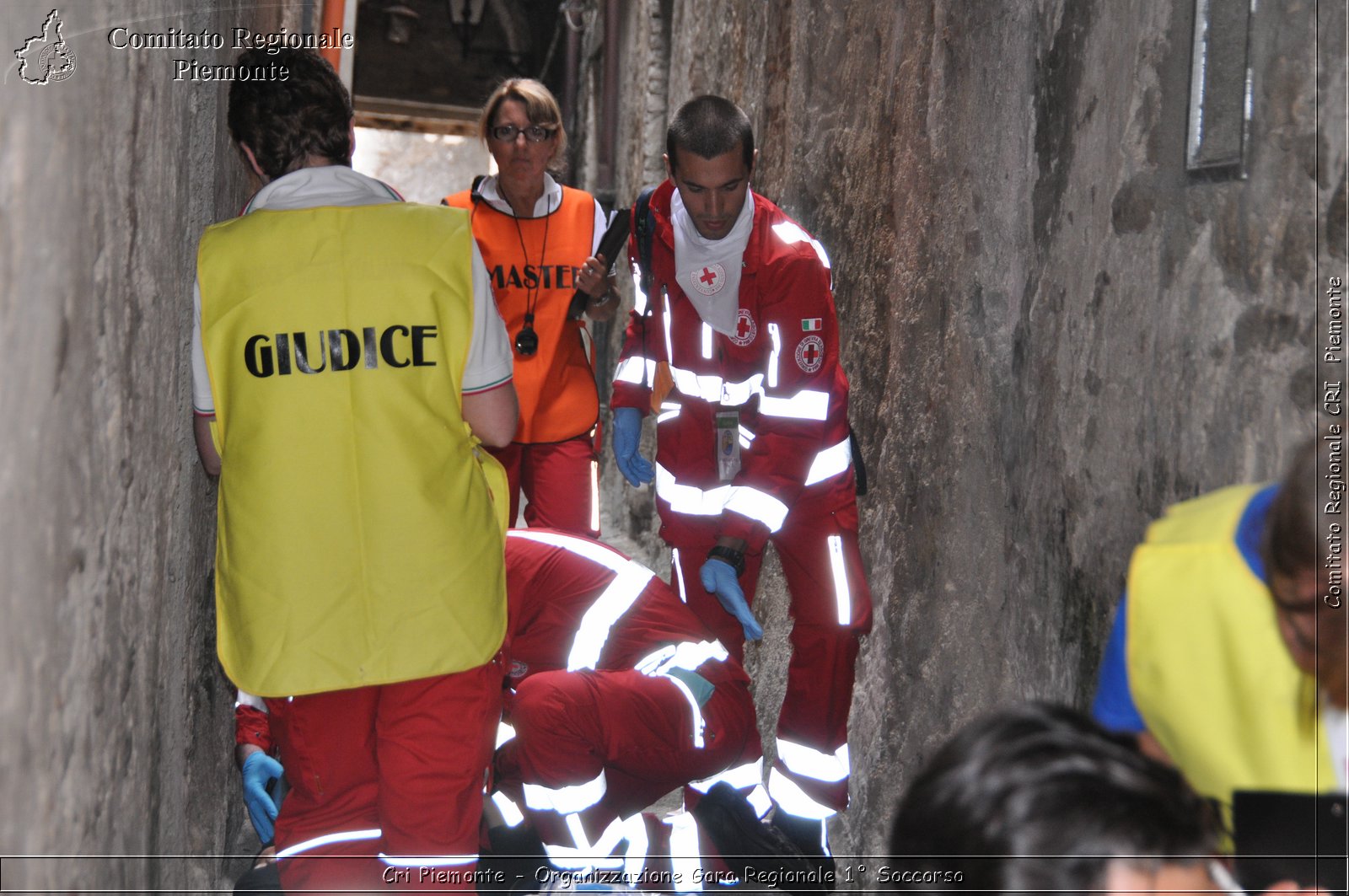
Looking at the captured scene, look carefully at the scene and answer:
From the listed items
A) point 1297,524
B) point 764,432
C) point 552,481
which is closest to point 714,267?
point 764,432

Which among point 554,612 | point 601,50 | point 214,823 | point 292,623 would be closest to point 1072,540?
point 554,612

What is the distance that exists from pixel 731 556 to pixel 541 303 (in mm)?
1291

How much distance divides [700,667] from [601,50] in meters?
6.11

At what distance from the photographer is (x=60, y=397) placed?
1471 mm

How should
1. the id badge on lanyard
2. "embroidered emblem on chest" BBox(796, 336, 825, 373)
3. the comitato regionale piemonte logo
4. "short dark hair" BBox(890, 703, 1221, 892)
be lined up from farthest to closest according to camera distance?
the id badge on lanyard
"embroidered emblem on chest" BBox(796, 336, 825, 373)
the comitato regionale piemonte logo
"short dark hair" BBox(890, 703, 1221, 892)

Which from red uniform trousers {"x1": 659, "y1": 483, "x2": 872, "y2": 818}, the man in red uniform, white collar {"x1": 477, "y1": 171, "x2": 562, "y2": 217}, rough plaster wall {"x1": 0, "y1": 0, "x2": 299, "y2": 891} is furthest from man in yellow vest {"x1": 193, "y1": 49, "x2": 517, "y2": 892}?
white collar {"x1": 477, "y1": 171, "x2": 562, "y2": 217}

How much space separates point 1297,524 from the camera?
1.19 meters

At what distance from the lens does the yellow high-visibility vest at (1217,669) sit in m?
1.27

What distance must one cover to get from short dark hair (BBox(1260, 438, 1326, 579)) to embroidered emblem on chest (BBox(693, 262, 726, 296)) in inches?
73.0

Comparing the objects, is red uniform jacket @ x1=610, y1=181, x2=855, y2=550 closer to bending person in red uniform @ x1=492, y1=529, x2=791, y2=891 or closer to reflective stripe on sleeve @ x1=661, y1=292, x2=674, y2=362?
reflective stripe on sleeve @ x1=661, y1=292, x2=674, y2=362

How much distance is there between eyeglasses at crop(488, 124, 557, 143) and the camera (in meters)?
3.73

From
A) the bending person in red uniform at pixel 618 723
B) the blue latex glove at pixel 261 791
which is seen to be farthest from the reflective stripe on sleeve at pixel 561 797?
the blue latex glove at pixel 261 791

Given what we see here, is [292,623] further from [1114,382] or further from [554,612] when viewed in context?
[1114,382]

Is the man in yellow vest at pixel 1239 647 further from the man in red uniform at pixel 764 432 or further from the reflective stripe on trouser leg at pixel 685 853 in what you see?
the reflective stripe on trouser leg at pixel 685 853
